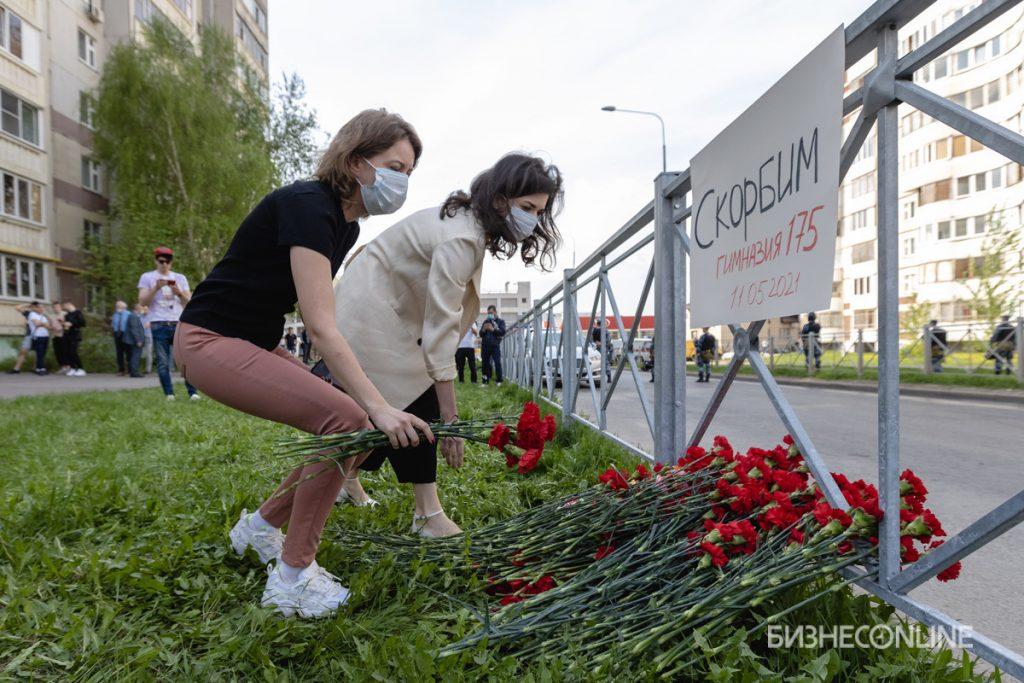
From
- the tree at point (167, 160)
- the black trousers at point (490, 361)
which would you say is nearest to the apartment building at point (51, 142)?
the tree at point (167, 160)

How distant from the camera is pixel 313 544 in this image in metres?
2.10

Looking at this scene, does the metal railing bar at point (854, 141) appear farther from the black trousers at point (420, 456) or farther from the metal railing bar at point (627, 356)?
the metal railing bar at point (627, 356)

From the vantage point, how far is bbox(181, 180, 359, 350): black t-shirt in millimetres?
2027

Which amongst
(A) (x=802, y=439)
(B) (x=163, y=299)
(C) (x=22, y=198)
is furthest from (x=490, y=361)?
(C) (x=22, y=198)

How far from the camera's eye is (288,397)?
6.66ft

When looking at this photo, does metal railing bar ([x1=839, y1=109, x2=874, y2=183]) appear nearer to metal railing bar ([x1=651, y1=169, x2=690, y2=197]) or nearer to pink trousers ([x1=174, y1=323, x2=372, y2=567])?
metal railing bar ([x1=651, y1=169, x2=690, y2=197])

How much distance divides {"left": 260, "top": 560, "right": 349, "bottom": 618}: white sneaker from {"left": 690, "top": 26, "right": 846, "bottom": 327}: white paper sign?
148 cm

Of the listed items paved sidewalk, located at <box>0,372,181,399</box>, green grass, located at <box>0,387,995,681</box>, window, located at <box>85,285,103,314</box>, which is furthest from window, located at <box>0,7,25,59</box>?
green grass, located at <box>0,387,995,681</box>

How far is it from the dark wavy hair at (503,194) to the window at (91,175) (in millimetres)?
26310

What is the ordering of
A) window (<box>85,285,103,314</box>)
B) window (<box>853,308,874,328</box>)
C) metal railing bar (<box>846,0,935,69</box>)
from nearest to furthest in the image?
metal railing bar (<box>846,0,935,69</box>) < window (<box>853,308,874,328</box>) < window (<box>85,285,103,314</box>)

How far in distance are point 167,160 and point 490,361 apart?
1511cm

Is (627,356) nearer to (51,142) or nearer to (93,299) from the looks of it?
(93,299)

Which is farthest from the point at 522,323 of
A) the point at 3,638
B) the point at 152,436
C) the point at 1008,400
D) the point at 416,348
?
the point at 3,638

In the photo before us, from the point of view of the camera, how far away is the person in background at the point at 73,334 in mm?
17188
